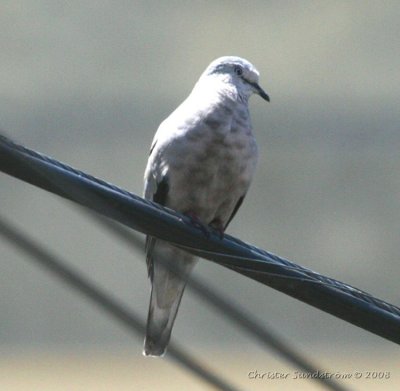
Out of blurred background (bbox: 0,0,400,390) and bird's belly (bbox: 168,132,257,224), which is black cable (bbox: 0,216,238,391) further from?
blurred background (bbox: 0,0,400,390)

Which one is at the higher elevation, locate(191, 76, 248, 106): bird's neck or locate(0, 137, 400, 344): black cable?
locate(191, 76, 248, 106): bird's neck

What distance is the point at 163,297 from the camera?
6.33 meters

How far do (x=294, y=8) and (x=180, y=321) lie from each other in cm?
464

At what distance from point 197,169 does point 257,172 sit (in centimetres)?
1074

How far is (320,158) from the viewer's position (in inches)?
682

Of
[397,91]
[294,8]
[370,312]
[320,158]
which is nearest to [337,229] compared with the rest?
[320,158]

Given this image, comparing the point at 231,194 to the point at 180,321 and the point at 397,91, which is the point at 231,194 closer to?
the point at 180,321

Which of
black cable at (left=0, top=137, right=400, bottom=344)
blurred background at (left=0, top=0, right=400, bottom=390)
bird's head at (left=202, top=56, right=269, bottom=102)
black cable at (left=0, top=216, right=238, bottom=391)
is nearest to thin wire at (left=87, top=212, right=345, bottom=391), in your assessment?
black cable at (left=0, top=216, right=238, bottom=391)

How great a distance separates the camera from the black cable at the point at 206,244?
386 centimetres

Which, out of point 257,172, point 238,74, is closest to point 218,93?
point 238,74

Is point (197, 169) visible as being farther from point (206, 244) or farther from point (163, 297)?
point (206, 244)

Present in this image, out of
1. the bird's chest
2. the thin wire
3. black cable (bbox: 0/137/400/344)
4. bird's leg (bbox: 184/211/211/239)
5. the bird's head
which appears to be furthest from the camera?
the bird's head

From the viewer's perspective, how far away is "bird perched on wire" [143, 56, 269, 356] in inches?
231

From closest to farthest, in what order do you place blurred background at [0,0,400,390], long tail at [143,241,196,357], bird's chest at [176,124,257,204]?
bird's chest at [176,124,257,204] → long tail at [143,241,196,357] → blurred background at [0,0,400,390]
